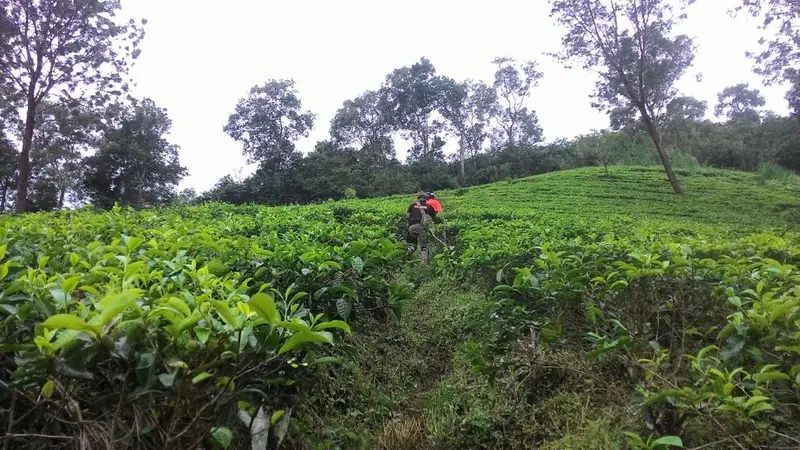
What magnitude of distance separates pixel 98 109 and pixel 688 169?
2484cm

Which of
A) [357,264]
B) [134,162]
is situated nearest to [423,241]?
[357,264]

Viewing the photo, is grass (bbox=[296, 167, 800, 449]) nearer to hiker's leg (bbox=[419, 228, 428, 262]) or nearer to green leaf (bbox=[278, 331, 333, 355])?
green leaf (bbox=[278, 331, 333, 355])

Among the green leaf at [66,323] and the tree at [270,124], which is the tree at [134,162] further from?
the green leaf at [66,323]

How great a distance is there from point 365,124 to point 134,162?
1589 cm

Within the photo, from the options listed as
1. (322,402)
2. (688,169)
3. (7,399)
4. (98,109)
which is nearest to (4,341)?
(7,399)

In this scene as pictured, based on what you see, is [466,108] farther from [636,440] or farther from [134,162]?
[636,440]

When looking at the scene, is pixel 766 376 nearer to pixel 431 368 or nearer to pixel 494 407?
pixel 494 407

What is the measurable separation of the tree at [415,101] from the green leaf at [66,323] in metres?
33.7

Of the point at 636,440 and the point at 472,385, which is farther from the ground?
the point at 636,440

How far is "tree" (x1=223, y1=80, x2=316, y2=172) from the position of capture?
96.3 ft

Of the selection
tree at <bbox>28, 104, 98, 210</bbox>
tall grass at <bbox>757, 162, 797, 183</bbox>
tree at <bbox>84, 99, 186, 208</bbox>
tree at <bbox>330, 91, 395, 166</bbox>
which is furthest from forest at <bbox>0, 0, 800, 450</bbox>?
tree at <bbox>330, 91, 395, 166</bbox>

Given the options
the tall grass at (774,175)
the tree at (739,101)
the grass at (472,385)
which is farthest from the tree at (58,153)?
the tree at (739,101)

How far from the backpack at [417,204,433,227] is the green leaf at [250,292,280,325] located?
21.8ft

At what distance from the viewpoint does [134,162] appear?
27.0 m
